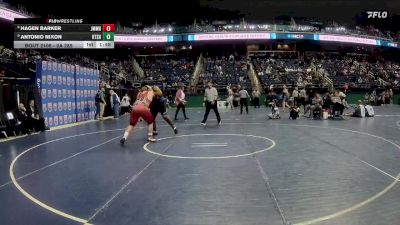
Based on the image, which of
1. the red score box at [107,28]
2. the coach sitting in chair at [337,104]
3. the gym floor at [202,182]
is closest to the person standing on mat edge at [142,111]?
the gym floor at [202,182]

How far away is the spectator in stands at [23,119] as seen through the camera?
13126 millimetres

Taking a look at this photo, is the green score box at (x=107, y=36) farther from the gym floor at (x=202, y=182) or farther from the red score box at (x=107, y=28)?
the gym floor at (x=202, y=182)

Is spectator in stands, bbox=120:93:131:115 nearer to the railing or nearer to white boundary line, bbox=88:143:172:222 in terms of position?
the railing

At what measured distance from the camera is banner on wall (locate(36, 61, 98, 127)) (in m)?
15.2

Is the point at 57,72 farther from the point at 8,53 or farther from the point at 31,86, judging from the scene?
the point at 8,53

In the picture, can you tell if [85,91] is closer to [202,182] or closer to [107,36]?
[107,36]

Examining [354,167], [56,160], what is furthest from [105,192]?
[354,167]

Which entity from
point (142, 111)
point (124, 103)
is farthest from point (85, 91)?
point (142, 111)

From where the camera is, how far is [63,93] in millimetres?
16703

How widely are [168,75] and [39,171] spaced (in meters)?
33.7

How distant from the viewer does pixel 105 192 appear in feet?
18.3
